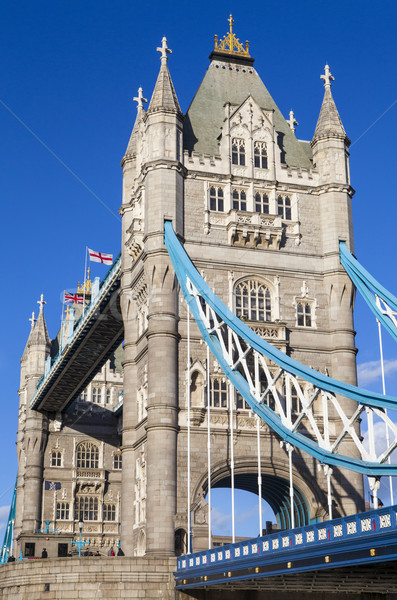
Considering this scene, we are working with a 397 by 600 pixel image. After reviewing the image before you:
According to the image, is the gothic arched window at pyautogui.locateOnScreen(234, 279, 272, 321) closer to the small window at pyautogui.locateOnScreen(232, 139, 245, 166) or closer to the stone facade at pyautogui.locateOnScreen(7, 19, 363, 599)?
the stone facade at pyautogui.locateOnScreen(7, 19, 363, 599)

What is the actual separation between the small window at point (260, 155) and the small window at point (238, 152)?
27.5 inches

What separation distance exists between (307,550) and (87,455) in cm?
5055

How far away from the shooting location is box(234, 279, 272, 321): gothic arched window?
4466cm

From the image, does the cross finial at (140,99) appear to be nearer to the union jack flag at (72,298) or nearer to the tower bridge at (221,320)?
the tower bridge at (221,320)

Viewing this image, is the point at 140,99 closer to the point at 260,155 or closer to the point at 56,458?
the point at 260,155

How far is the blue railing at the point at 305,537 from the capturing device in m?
23.0

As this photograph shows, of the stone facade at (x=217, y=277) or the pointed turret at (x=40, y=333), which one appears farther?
the pointed turret at (x=40, y=333)

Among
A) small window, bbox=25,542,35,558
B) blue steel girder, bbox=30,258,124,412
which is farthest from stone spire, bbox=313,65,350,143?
small window, bbox=25,542,35,558

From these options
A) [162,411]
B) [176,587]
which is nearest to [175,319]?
[162,411]

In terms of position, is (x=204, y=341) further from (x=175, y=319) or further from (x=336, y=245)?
(x=336, y=245)

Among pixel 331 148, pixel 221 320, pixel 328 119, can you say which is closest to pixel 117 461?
pixel 221 320

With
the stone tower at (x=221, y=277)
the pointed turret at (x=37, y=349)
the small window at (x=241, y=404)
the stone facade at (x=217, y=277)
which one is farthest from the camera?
the pointed turret at (x=37, y=349)

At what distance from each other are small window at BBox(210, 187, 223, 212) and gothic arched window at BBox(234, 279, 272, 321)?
410 centimetres

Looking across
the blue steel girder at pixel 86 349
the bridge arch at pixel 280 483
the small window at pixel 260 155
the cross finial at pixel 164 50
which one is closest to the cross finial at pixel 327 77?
the small window at pixel 260 155
